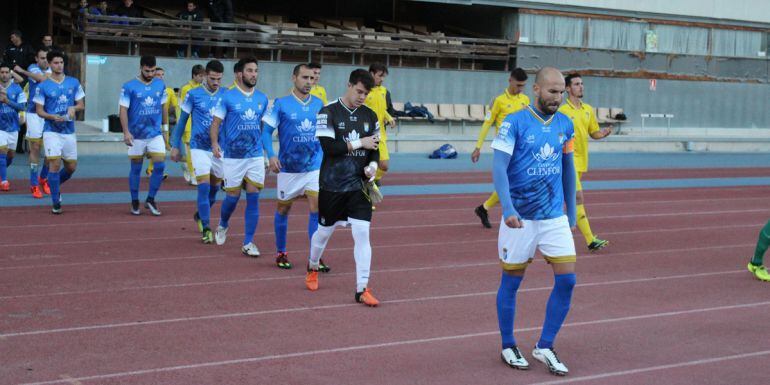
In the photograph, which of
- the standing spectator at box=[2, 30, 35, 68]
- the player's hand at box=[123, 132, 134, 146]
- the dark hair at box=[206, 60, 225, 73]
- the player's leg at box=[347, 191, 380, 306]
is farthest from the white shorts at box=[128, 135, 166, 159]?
the standing spectator at box=[2, 30, 35, 68]

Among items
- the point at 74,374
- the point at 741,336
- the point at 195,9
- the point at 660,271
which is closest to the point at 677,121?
the point at 195,9

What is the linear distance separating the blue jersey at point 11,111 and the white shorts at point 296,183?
8.53 metres

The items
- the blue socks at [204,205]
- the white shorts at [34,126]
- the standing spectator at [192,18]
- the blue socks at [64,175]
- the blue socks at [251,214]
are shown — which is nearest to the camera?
the blue socks at [251,214]

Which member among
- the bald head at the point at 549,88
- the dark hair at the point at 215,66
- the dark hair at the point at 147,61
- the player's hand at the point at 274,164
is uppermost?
the dark hair at the point at 147,61

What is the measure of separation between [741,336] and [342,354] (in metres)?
3.16

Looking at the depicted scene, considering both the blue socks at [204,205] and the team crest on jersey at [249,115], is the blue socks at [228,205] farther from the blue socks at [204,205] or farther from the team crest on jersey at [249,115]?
the team crest on jersey at [249,115]

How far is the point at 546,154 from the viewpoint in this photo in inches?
274

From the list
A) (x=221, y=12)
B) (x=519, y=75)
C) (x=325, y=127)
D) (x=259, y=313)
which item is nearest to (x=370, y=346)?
(x=259, y=313)

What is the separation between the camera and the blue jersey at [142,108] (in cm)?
1477

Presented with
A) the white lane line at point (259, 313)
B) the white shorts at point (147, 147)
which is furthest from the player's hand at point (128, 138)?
the white lane line at point (259, 313)

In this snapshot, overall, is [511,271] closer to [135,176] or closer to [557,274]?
[557,274]

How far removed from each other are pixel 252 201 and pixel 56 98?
498cm

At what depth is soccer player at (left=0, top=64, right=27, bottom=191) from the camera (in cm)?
1739

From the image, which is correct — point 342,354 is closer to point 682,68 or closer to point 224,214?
point 224,214
